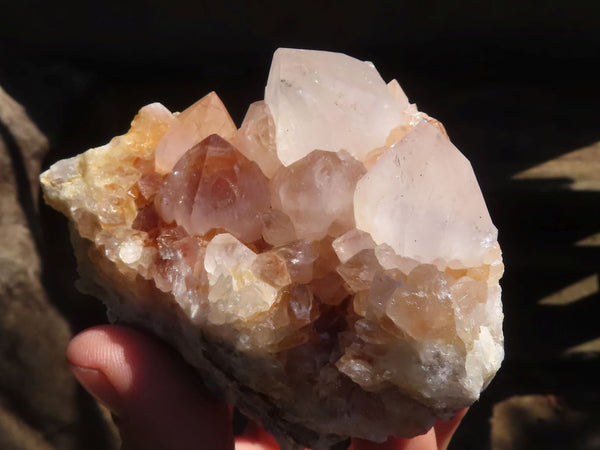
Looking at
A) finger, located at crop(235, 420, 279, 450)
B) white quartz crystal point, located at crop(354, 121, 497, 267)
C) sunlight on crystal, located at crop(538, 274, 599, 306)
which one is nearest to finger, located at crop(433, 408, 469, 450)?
finger, located at crop(235, 420, 279, 450)

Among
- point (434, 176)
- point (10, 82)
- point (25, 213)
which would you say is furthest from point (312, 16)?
point (434, 176)

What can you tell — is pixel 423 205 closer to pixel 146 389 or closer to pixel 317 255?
pixel 317 255

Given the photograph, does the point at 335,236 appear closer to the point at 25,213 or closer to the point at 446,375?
the point at 446,375

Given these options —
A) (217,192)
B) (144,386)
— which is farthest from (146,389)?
(217,192)

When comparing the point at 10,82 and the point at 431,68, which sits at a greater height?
the point at 10,82

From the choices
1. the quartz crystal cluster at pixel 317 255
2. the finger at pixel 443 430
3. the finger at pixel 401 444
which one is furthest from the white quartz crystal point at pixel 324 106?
the finger at pixel 443 430
